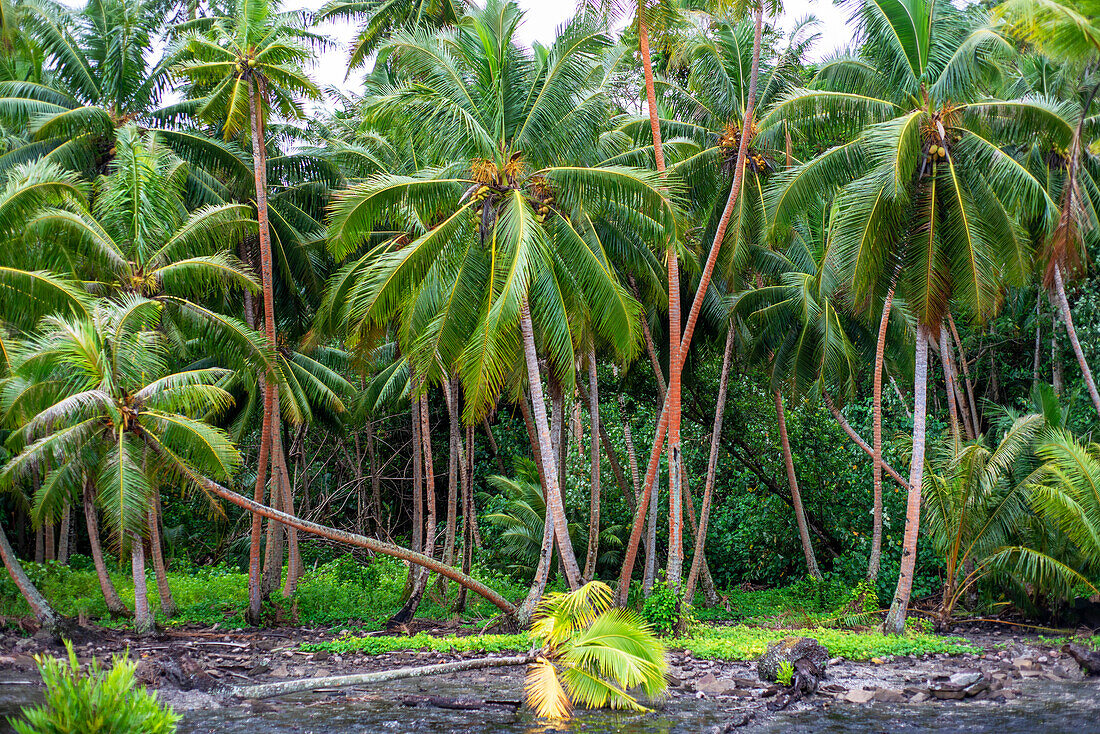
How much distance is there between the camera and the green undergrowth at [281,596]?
52.0 ft

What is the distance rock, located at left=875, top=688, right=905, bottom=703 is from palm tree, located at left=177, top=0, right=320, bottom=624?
1052 centimetres

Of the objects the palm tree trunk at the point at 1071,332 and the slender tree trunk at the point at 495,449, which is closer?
the palm tree trunk at the point at 1071,332

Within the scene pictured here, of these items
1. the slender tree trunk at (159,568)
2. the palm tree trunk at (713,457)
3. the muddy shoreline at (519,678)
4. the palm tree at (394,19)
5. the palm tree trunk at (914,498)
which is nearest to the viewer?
the muddy shoreline at (519,678)

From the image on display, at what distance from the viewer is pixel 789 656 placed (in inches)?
404

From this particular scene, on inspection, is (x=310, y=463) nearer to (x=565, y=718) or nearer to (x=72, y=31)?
(x=72, y=31)

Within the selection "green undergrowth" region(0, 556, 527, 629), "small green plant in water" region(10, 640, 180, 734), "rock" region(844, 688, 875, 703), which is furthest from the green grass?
"small green plant in water" region(10, 640, 180, 734)

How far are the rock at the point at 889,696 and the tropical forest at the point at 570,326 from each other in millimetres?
56

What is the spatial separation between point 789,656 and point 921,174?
24.6ft

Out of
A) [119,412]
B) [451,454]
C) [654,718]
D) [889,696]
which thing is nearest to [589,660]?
[654,718]

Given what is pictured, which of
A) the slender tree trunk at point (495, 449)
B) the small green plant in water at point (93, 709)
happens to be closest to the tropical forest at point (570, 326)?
the small green plant in water at point (93, 709)

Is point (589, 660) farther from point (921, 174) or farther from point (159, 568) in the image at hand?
point (159, 568)

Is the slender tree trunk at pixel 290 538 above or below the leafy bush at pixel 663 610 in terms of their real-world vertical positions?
above

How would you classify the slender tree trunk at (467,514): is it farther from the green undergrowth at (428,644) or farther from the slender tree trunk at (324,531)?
the slender tree trunk at (324,531)

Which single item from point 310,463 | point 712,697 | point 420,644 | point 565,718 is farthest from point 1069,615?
point 310,463
